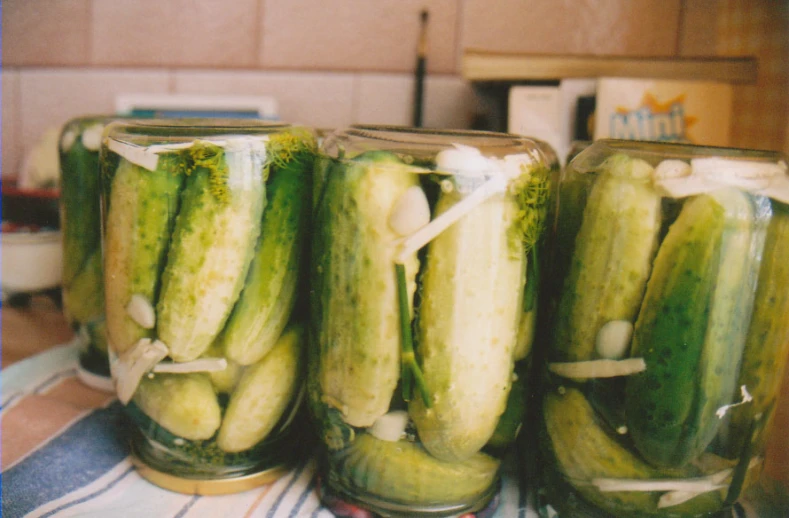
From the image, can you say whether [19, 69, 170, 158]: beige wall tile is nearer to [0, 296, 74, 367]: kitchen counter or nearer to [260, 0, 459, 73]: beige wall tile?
[260, 0, 459, 73]: beige wall tile

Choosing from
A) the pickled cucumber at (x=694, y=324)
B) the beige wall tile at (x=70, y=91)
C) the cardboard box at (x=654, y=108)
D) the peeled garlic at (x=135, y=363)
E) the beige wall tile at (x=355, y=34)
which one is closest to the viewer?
the pickled cucumber at (x=694, y=324)

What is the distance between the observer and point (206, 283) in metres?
0.49

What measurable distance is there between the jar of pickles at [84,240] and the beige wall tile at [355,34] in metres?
0.33

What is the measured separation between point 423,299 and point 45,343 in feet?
2.20

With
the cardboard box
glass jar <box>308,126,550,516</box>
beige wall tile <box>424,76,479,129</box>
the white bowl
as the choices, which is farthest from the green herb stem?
the white bowl

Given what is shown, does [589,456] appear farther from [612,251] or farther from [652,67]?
[652,67]

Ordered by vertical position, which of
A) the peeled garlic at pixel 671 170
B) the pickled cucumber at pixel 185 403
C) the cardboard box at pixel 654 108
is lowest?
the pickled cucumber at pixel 185 403

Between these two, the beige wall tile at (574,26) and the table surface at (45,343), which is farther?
the beige wall tile at (574,26)

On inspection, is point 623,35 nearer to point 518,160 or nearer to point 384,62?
point 384,62

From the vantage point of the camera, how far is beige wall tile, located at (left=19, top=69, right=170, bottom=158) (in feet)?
3.41

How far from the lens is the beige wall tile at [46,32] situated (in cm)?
105

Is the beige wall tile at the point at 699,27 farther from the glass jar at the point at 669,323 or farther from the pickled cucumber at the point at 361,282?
the pickled cucumber at the point at 361,282

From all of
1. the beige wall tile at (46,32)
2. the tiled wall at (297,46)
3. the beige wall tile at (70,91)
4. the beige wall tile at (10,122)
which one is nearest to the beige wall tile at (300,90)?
the tiled wall at (297,46)

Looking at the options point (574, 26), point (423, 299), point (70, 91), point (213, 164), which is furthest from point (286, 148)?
point (70, 91)
